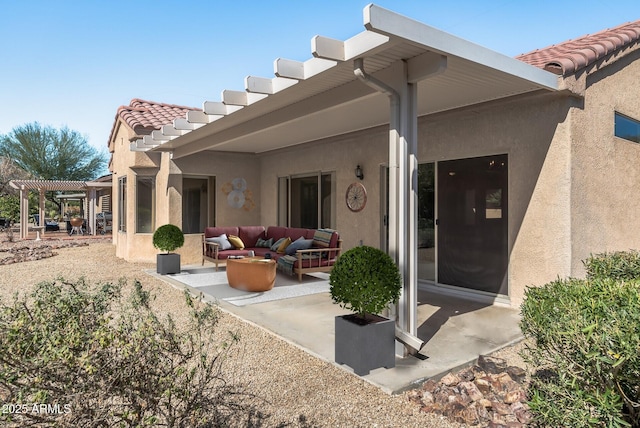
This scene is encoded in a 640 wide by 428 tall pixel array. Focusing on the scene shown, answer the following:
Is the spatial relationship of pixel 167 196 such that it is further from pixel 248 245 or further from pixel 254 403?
pixel 254 403

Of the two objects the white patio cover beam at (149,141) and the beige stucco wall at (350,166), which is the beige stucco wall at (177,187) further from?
the beige stucco wall at (350,166)

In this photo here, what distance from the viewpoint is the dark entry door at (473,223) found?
635cm

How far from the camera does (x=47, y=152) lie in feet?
96.9

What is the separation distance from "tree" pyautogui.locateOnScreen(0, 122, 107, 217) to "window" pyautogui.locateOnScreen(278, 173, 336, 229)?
2537 centimetres

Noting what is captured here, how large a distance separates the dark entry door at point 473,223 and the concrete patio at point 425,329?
1.58ft

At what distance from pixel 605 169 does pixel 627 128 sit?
128 centimetres

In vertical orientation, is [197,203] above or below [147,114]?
below

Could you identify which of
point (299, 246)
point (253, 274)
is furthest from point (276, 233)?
point (253, 274)

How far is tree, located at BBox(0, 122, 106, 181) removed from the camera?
95.5 ft

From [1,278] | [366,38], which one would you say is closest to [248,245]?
[1,278]

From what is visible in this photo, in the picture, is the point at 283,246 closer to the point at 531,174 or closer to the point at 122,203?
the point at 531,174

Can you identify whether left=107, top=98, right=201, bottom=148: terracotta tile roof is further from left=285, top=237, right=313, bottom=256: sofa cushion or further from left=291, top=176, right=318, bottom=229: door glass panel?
left=285, top=237, right=313, bottom=256: sofa cushion

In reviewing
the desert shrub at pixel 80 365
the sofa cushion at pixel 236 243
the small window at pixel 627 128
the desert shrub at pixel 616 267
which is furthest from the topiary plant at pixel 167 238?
the small window at pixel 627 128

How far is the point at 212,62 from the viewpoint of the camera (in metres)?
12.0
